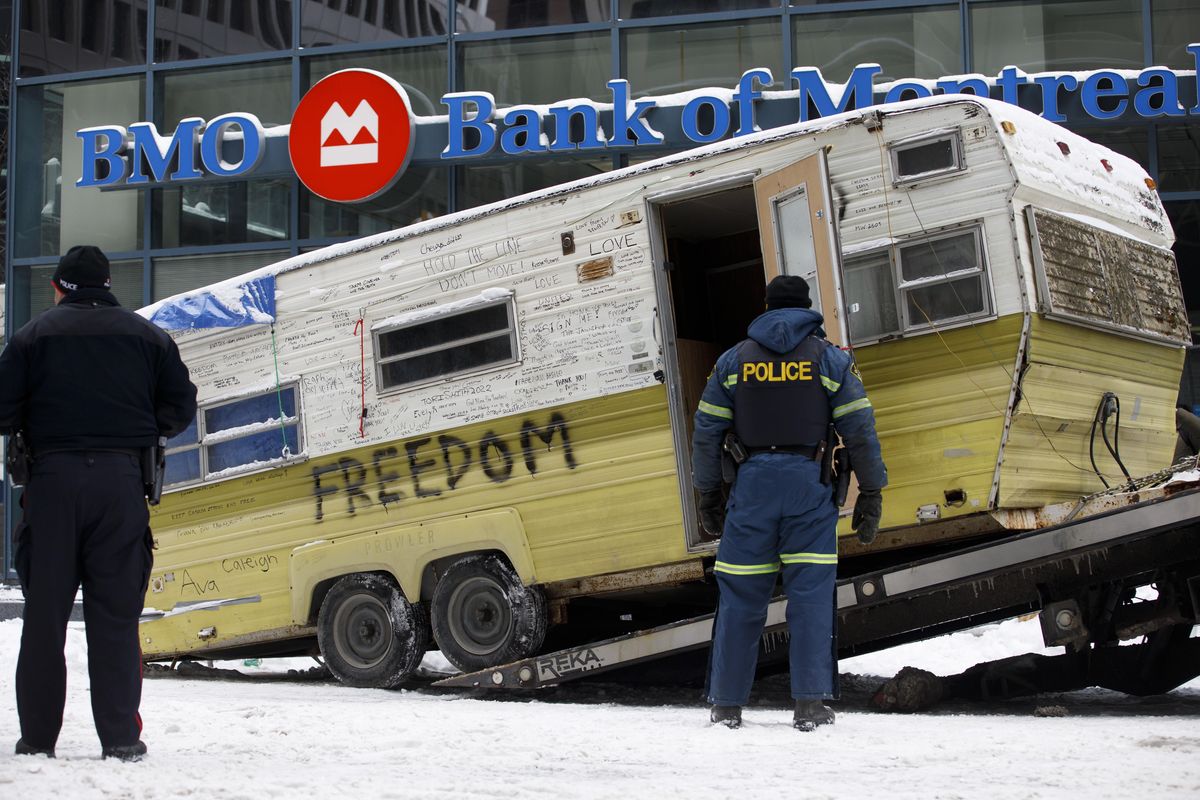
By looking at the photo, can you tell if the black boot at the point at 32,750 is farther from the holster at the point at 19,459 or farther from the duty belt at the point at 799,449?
the duty belt at the point at 799,449

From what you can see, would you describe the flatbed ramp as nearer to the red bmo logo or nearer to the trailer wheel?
the trailer wheel

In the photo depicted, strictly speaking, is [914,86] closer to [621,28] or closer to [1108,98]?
[1108,98]

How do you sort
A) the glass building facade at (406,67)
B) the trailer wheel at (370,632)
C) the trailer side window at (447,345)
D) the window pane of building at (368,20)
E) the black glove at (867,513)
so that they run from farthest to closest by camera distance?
the window pane of building at (368,20) → the glass building facade at (406,67) → the trailer wheel at (370,632) → the trailer side window at (447,345) → the black glove at (867,513)

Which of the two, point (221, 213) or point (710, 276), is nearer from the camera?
point (710, 276)

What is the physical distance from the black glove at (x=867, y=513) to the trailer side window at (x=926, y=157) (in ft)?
6.31

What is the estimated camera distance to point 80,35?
56.2ft

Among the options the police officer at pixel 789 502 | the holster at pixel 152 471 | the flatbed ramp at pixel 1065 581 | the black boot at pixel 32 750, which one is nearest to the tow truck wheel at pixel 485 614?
the flatbed ramp at pixel 1065 581

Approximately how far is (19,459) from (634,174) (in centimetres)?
420

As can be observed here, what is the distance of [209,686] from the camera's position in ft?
31.6

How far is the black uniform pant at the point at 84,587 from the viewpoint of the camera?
200 inches

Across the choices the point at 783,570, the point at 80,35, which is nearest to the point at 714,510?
the point at 783,570

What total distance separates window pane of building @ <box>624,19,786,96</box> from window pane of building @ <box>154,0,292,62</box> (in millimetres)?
4115

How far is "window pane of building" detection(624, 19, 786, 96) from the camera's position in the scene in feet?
49.7

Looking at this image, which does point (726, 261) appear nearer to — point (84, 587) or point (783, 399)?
point (783, 399)
